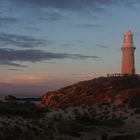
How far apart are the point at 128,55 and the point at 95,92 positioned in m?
22.6

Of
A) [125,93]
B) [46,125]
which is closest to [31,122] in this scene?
[46,125]

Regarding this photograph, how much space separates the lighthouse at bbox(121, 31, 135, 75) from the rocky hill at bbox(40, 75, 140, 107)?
43.2 ft

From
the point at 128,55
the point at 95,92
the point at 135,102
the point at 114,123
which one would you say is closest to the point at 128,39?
the point at 128,55

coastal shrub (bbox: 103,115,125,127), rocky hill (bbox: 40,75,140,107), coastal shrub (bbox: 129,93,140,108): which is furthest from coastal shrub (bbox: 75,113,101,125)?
rocky hill (bbox: 40,75,140,107)

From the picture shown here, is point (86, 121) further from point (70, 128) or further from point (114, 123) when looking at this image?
point (70, 128)

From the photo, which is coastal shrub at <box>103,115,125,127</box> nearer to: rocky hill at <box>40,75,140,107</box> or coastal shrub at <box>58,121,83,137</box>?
coastal shrub at <box>58,121,83,137</box>

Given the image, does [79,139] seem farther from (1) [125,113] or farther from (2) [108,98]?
(2) [108,98]

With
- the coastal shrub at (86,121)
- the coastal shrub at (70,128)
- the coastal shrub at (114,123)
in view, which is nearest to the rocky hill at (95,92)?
the coastal shrub at (114,123)

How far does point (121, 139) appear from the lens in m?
25.4

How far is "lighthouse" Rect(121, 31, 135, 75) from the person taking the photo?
82125 mm

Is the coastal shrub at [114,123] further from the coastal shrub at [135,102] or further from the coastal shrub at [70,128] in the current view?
the coastal shrub at [135,102]

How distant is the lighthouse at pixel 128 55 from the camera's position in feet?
269

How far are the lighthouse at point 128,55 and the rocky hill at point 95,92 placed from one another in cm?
1318

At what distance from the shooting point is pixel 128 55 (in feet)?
270
